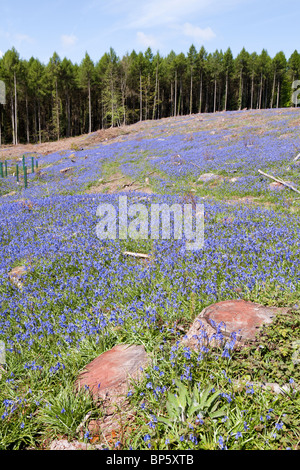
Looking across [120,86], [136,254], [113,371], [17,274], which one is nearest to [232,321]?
[113,371]

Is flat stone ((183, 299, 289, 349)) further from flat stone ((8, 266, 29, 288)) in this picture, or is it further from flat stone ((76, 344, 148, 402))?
flat stone ((8, 266, 29, 288))

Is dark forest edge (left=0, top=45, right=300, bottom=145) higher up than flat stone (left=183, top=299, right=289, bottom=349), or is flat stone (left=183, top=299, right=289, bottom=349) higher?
dark forest edge (left=0, top=45, right=300, bottom=145)

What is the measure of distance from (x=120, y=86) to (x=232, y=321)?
246 ft

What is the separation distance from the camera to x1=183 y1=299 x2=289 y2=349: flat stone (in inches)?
143

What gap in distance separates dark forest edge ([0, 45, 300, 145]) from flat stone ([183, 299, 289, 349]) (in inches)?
2477

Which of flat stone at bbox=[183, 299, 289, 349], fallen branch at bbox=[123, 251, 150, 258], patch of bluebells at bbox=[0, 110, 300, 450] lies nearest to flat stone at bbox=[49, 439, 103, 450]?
patch of bluebells at bbox=[0, 110, 300, 450]

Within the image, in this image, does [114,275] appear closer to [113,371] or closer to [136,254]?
[136,254]

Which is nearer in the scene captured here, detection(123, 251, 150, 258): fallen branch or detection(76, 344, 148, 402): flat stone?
detection(76, 344, 148, 402): flat stone

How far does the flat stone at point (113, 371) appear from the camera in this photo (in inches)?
135

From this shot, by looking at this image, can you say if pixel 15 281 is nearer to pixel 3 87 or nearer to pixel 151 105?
pixel 3 87

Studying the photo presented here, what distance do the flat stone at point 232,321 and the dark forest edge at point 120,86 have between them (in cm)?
6291

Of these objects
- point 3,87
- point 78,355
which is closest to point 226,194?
point 78,355

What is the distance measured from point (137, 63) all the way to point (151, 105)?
1062 centimetres
